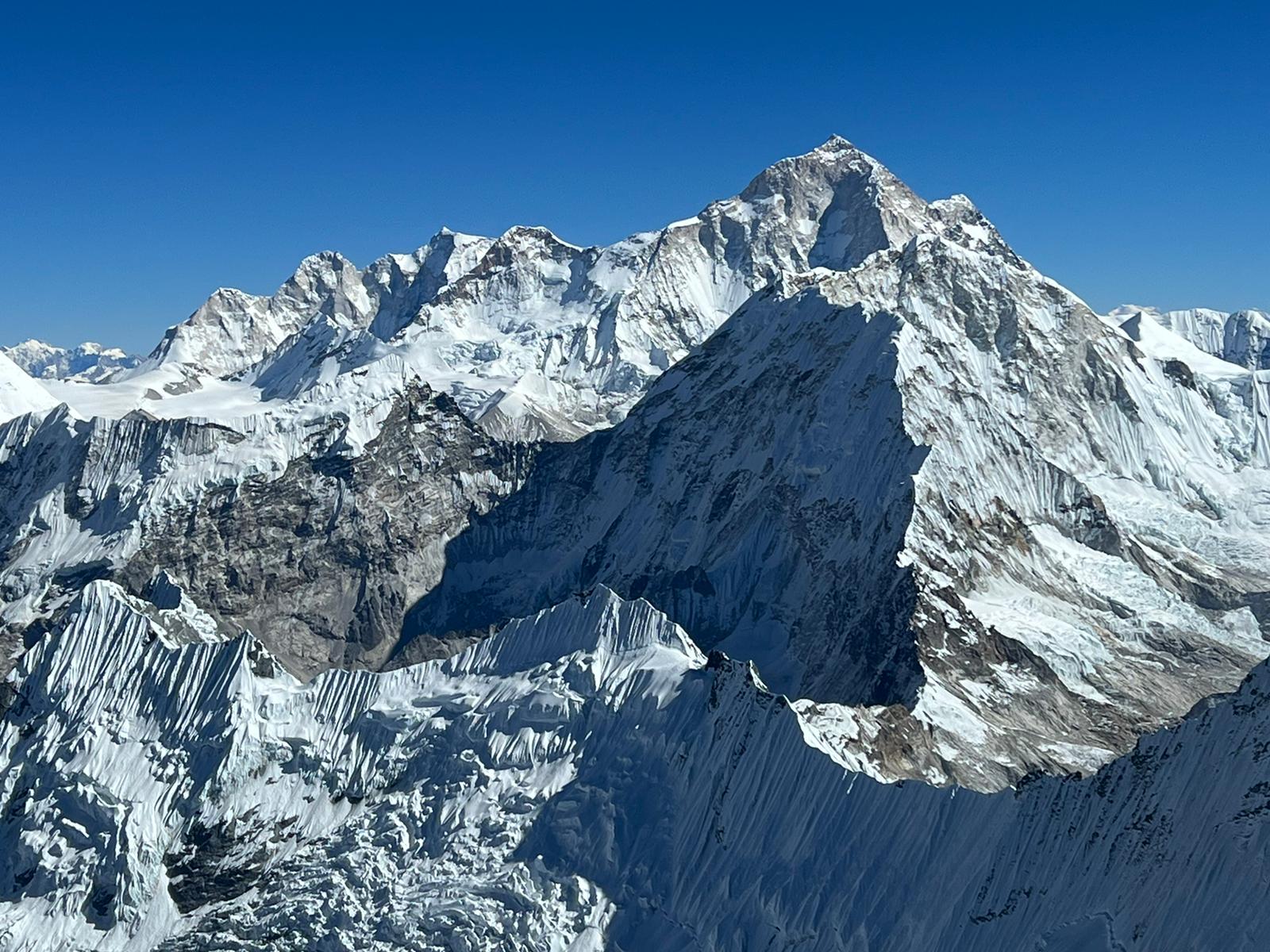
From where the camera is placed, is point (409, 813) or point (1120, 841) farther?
point (409, 813)

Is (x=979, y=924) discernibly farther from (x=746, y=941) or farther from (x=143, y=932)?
(x=143, y=932)

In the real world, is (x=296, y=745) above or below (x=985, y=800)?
below

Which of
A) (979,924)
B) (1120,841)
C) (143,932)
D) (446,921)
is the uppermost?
(1120,841)

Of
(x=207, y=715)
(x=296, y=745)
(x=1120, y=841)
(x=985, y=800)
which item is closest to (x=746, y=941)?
(x=985, y=800)

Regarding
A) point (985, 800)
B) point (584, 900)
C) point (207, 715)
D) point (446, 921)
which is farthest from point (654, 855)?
point (207, 715)

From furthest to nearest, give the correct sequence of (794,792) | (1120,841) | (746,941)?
(794,792), (746,941), (1120,841)

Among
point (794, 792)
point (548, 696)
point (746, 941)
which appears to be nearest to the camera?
point (746, 941)
